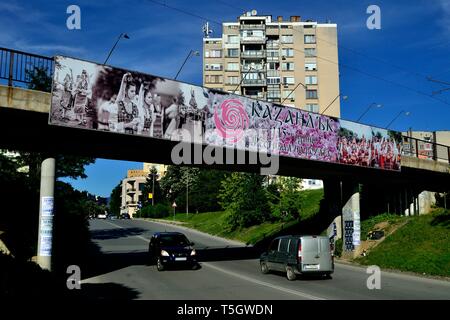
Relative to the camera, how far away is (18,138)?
1933cm

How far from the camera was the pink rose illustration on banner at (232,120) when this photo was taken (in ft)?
68.3

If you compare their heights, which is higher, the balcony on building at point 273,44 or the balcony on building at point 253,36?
the balcony on building at point 253,36

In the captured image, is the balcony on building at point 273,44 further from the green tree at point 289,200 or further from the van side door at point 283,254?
the van side door at point 283,254

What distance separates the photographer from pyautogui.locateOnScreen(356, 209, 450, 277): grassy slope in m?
22.5

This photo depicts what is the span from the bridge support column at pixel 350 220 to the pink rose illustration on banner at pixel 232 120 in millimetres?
11544

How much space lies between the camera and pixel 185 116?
19.8 m

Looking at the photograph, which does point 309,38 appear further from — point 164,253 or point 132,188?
point 132,188

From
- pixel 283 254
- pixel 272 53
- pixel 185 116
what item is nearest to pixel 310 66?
Result: pixel 272 53

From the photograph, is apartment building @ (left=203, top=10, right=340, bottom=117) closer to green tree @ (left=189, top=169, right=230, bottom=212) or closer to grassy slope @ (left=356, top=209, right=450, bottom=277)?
green tree @ (left=189, top=169, right=230, bottom=212)

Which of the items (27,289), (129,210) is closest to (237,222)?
(27,289)

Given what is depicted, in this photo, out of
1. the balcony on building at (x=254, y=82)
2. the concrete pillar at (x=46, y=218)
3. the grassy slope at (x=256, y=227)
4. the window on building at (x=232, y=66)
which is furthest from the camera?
the window on building at (x=232, y=66)

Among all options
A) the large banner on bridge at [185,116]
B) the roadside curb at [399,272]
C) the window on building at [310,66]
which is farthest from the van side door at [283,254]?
the window on building at [310,66]

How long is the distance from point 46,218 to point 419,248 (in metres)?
18.9
